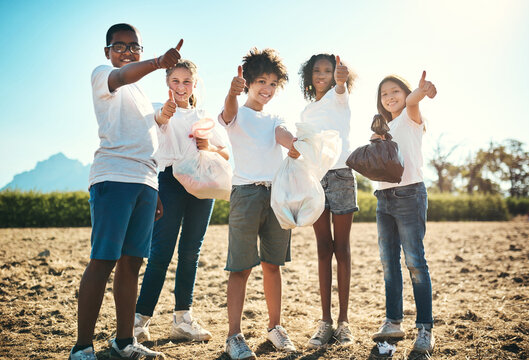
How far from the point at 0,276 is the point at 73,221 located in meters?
9.62

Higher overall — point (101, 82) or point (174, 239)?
point (101, 82)

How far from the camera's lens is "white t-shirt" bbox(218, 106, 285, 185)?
2613 millimetres

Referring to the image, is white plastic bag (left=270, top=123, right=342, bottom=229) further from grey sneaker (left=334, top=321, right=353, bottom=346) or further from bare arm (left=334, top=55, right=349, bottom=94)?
grey sneaker (left=334, top=321, right=353, bottom=346)

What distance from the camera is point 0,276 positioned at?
495 centimetres

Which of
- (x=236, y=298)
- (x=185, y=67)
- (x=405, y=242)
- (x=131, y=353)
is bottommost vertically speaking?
(x=131, y=353)

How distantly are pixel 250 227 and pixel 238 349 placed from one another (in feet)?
2.58

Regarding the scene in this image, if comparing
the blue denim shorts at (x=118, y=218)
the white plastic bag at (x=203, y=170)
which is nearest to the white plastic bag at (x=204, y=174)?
the white plastic bag at (x=203, y=170)

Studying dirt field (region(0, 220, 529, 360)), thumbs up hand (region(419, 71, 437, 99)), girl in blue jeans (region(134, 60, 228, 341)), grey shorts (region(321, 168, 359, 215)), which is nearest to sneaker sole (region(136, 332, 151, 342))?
girl in blue jeans (region(134, 60, 228, 341))

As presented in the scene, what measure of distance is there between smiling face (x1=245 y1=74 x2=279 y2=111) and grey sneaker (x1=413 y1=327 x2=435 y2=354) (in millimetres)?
1996

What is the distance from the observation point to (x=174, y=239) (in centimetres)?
299

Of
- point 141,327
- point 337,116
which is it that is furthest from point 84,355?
point 337,116

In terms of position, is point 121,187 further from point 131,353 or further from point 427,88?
point 427,88

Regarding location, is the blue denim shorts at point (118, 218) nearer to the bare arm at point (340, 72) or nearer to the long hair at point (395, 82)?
the bare arm at point (340, 72)

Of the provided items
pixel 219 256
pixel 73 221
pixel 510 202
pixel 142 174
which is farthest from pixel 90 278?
pixel 510 202
